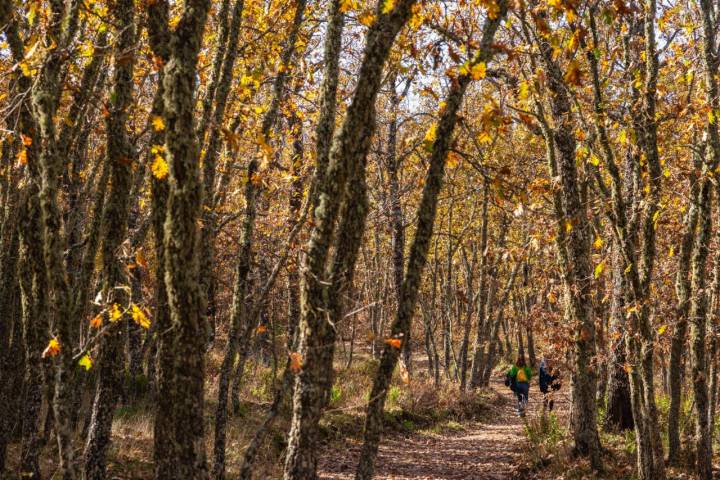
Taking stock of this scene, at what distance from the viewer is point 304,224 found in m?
8.16

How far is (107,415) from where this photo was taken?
218 inches

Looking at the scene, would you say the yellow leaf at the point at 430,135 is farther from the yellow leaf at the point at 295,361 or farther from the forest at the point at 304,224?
the yellow leaf at the point at 295,361

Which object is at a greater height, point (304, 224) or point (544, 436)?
point (304, 224)

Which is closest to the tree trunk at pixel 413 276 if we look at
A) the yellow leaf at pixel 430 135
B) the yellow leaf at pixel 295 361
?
the yellow leaf at pixel 430 135

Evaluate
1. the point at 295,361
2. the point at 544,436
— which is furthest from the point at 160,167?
Answer: the point at 544,436

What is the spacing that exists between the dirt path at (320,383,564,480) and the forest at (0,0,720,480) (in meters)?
0.08

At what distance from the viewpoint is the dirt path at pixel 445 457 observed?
10.1m

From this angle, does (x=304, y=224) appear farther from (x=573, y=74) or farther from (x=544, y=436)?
(x=544, y=436)

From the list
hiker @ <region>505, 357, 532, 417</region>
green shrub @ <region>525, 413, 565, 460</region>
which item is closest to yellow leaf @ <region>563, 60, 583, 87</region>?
green shrub @ <region>525, 413, 565, 460</region>

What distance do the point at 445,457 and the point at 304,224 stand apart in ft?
20.3

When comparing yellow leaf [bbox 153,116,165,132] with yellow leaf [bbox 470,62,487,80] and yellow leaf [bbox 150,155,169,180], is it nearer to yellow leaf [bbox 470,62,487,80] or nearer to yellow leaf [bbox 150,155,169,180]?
yellow leaf [bbox 150,155,169,180]

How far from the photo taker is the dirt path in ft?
33.2

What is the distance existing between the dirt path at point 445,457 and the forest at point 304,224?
0.08m

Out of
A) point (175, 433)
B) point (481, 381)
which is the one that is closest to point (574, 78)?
point (175, 433)
